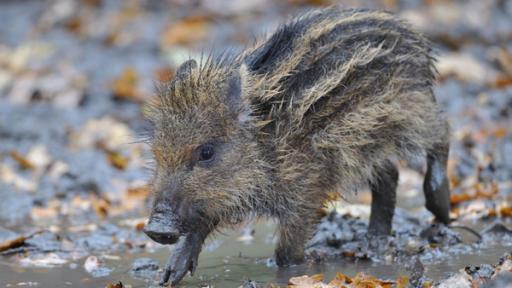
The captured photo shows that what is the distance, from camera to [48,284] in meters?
6.13

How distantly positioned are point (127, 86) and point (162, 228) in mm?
7293

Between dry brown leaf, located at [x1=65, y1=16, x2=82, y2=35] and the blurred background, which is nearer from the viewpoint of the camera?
the blurred background

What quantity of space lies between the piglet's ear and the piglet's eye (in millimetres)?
566

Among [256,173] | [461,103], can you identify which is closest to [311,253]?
[256,173]

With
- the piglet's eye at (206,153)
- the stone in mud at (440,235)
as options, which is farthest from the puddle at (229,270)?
the piglet's eye at (206,153)

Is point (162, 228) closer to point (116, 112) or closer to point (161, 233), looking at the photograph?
point (161, 233)

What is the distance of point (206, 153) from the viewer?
6203 millimetres

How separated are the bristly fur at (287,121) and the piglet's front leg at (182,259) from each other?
198 mm

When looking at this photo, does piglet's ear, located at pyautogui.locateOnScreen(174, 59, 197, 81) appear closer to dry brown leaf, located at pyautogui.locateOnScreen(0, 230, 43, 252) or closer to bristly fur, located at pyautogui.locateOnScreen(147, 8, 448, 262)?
bristly fur, located at pyautogui.locateOnScreen(147, 8, 448, 262)

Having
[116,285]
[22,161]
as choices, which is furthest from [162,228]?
[22,161]

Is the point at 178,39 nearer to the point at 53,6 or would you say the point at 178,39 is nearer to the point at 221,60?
the point at 53,6

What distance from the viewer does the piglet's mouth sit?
224 inches

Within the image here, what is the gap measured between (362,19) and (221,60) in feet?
3.86

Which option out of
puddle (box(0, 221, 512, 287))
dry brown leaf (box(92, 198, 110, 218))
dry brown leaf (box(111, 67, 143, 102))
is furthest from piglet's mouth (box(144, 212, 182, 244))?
dry brown leaf (box(111, 67, 143, 102))
